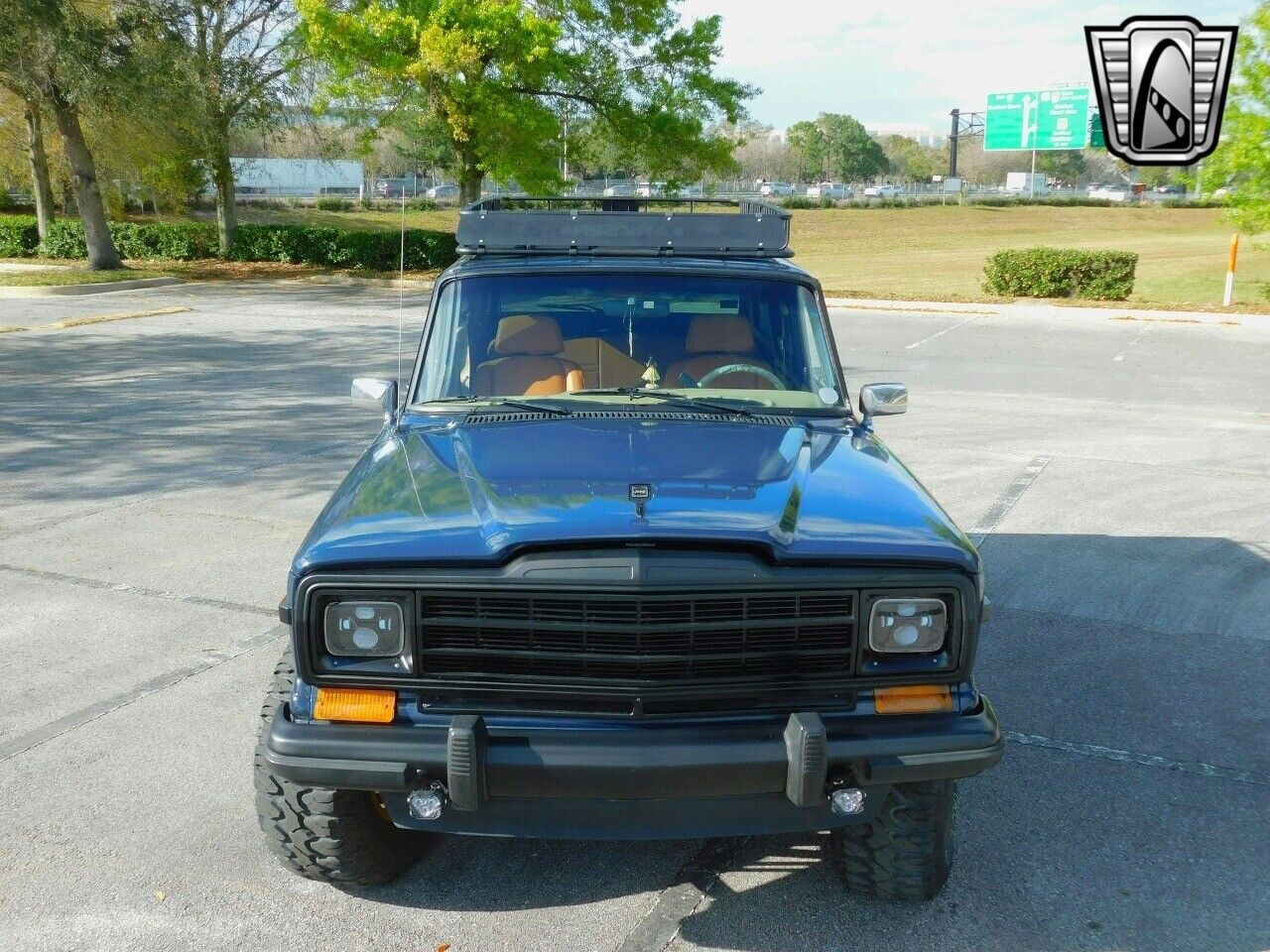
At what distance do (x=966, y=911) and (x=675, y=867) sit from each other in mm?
878

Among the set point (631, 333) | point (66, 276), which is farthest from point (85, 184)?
point (631, 333)

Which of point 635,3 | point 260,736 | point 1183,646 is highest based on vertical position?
point 635,3

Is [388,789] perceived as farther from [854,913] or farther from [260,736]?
[854,913]

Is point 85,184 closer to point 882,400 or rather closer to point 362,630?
point 882,400

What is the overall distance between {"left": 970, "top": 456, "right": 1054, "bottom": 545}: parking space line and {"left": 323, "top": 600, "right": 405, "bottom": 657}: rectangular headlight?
448 centimetres

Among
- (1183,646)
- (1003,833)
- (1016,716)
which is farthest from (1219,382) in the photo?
(1003,833)

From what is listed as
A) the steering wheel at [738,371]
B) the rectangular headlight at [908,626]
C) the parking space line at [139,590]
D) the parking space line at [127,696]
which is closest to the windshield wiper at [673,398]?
the steering wheel at [738,371]

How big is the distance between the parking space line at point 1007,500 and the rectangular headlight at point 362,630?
4.48m

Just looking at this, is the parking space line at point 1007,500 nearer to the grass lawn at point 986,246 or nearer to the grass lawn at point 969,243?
the grass lawn at point 969,243

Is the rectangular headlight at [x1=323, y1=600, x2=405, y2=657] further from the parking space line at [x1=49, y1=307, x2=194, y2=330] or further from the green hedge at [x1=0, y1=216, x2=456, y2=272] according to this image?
the green hedge at [x1=0, y1=216, x2=456, y2=272]

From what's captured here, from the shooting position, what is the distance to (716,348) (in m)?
4.80

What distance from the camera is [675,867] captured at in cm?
384

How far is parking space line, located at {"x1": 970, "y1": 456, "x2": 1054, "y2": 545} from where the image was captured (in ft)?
25.5

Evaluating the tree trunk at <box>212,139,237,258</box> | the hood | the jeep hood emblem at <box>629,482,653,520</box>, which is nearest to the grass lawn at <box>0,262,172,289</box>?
the tree trunk at <box>212,139,237,258</box>
